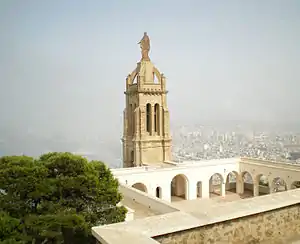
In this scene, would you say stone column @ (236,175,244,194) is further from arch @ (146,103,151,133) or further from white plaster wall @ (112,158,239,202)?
arch @ (146,103,151,133)

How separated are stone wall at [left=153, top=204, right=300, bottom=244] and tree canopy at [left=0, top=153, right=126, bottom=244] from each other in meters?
5.40

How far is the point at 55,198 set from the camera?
10.0m

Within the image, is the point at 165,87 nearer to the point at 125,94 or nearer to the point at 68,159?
the point at 125,94

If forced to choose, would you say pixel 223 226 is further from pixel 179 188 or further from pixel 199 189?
pixel 199 189

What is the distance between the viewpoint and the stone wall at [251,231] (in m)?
4.44

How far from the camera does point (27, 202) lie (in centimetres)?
979

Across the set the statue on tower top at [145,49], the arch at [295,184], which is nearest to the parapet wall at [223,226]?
the arch at [295,184]

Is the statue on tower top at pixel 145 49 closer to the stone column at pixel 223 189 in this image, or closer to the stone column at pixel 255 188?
the stone column at pixel 223 189

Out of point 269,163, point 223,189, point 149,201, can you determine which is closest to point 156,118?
point 223,189

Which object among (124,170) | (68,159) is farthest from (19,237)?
(124,170)

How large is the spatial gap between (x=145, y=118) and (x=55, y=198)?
16.6 meters

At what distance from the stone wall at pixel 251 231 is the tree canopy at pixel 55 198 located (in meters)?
5.40

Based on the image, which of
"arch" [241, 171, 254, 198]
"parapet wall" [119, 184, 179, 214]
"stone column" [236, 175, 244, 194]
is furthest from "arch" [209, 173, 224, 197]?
"parapet wall" [119, 184, 179, 214]

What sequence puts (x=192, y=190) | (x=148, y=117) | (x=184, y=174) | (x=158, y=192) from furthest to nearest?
(x=148, y=117) → (x=192, y=190) → (x=184, y=174) → (x=158, y=192)
